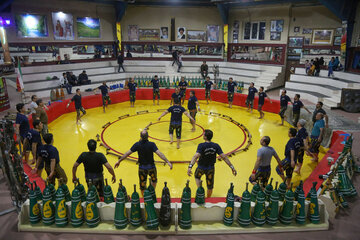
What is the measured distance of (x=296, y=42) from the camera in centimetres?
1923

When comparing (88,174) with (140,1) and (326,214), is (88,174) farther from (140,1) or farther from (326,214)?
(140,1)

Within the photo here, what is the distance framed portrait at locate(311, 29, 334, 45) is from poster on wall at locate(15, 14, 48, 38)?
19149 mm

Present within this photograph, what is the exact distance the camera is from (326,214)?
4141 mm

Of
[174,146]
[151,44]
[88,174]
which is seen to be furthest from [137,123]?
[151,44]

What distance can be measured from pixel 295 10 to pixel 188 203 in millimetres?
19357

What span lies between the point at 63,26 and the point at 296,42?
17.4 m

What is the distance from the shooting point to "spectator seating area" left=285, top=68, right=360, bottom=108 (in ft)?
44.5

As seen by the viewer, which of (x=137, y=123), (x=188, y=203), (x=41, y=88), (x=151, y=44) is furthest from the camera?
(x=151, y=44)

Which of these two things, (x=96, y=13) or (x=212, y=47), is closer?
(x=96, y=13)

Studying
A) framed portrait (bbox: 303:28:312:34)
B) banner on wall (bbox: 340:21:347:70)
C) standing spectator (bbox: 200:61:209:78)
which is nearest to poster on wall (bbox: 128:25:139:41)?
standing spectator (bbox: 200:61:209:78)

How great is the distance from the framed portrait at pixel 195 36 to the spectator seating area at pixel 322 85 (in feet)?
27.9

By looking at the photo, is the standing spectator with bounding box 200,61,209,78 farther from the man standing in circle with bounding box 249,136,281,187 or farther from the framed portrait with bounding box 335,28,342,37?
the man standing in circle with bounding box 249,136,281,187

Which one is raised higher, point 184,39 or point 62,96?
point 184,39

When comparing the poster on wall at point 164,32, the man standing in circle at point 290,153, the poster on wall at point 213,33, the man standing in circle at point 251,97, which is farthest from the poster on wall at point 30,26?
the man standing in circle at point 290,153
